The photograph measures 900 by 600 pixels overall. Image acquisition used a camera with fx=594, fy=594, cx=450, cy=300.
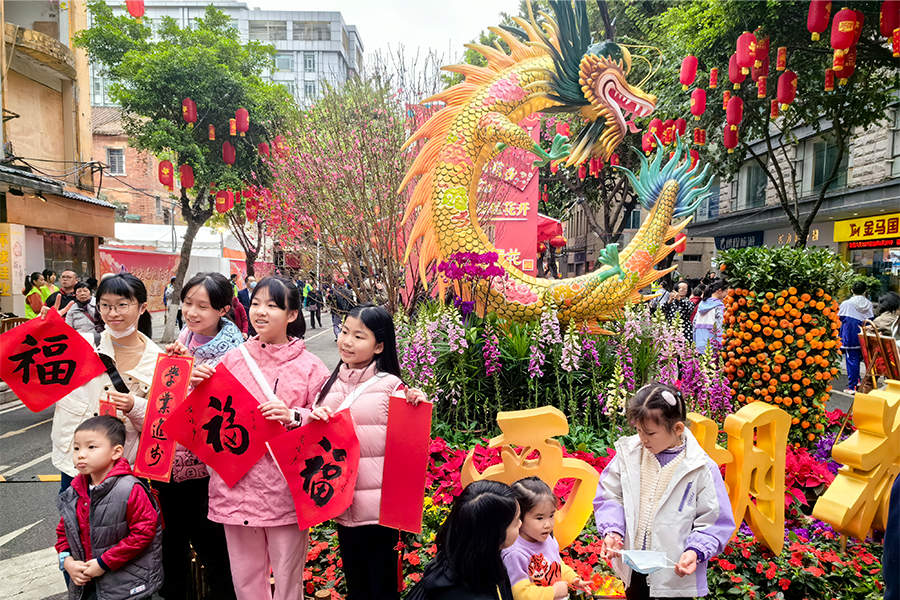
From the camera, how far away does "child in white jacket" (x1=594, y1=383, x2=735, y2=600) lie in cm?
213

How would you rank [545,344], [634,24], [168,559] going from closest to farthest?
[168,559] < [545,344] < [634,24]

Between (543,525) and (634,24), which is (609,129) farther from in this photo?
(634,24)

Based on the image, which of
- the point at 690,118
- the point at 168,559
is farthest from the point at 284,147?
the point at 690,118

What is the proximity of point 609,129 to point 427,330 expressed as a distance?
315cm

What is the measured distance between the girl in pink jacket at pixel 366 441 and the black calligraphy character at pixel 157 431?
70cm

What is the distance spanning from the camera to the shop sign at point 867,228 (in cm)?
1377

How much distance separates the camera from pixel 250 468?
2.39 meters

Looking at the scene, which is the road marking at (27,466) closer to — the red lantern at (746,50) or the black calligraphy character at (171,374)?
the black calligraphy character at (171,374)

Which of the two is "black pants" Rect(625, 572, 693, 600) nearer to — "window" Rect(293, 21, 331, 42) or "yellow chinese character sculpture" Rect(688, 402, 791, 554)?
"yellow chinese character sculpture" Rect(688, 402, 791, 554)

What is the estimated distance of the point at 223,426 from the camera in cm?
239

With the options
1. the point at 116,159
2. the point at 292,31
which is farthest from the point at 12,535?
the point at 292,31

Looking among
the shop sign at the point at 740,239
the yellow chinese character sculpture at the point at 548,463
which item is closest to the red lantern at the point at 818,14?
the yellow chinese character sculpture at the point at 548,463

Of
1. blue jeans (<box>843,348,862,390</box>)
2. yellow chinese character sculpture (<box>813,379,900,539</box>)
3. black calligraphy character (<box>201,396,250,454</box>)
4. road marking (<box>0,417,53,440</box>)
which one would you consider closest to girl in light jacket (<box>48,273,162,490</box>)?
black calligraphy character (<box>201,396,250,454</box>)

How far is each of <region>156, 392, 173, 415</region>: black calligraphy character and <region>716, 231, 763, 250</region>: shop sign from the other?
70.2ft
